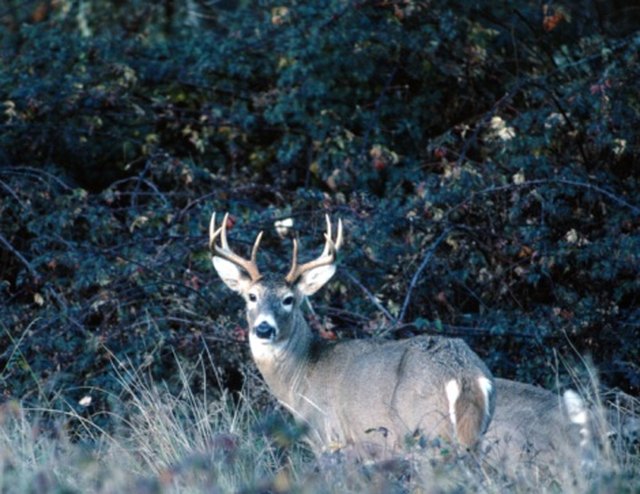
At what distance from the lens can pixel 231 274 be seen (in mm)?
7180

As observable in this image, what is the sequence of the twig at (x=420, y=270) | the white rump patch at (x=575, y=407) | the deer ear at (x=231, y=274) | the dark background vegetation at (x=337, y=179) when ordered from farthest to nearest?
1. the dark background vegetation at (x=337, y=179)
2. the twig at (x=420, y=270)
3. the deer ear at (x=231, y=274)
4. the white rump patch at (x=575, y=407)

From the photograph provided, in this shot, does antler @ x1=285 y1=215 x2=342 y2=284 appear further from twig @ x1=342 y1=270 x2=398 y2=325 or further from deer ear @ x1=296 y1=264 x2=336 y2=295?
twig @ x1=342 y1=270 x2=398 y2=325

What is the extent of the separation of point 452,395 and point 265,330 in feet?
4.83

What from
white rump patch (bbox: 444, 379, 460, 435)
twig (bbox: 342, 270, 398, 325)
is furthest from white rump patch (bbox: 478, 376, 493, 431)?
twig (bbox: 342, 270, 398, 325)

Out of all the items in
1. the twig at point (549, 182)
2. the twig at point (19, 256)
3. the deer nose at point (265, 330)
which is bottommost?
the twig at point (19, 256)

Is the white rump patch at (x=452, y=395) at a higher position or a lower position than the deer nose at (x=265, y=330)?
higher

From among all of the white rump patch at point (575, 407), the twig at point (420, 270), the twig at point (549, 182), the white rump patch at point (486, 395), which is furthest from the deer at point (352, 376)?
the twig at point (549, 182)

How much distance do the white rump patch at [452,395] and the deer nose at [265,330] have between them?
55.4 inches

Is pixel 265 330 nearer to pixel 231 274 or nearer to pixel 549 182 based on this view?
pixel 231 274

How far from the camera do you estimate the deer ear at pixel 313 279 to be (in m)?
7.01

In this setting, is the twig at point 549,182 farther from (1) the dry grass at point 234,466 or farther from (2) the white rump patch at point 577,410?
(2) the white rump patch at point 577,410

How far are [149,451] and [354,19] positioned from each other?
15.6 ft

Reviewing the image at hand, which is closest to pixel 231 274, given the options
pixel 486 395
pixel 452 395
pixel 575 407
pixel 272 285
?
pixel 272 285

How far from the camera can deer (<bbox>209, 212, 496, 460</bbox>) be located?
559 cm
